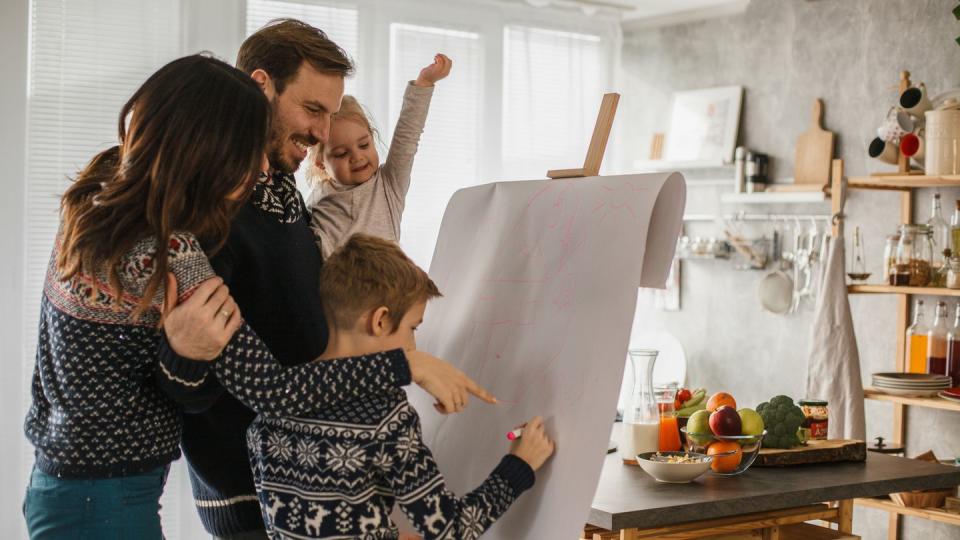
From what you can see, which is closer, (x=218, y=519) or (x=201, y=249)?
(x=201, y=249)

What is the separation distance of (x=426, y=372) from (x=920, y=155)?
108 inches

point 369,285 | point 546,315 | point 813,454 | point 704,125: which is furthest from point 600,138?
point 704,125

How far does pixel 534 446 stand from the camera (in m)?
1.49

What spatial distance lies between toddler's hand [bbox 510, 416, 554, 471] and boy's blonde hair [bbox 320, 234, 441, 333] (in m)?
A: 0.25

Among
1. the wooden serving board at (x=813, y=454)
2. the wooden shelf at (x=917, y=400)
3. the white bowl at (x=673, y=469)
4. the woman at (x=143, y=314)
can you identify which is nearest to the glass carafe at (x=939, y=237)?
the wooden shelf at (x=917, y=400)

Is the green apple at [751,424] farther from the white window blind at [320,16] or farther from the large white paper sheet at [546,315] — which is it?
the white window blind at [320,16]

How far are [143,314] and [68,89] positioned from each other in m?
2.63

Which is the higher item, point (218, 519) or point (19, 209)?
point (19, 209)

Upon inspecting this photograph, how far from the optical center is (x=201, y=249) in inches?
51.8

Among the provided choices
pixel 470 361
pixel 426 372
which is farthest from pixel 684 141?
pixel 426 372

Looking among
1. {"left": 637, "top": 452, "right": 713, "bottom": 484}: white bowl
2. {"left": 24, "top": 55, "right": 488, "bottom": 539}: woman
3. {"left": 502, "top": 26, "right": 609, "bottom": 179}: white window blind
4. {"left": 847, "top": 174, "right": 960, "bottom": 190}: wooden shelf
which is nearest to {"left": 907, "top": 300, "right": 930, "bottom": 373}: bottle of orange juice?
{"left": 847, "top": 174, "right": 960, "bottom": 190}: wooden shelf

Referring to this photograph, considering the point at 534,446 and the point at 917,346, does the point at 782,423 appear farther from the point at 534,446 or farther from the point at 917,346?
the point at 917,346

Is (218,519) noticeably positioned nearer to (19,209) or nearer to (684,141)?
(19,209)

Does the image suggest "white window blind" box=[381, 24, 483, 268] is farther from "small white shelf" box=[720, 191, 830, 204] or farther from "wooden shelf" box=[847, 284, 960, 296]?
"wooden shelf" box=[847, 284, 960, 296]
